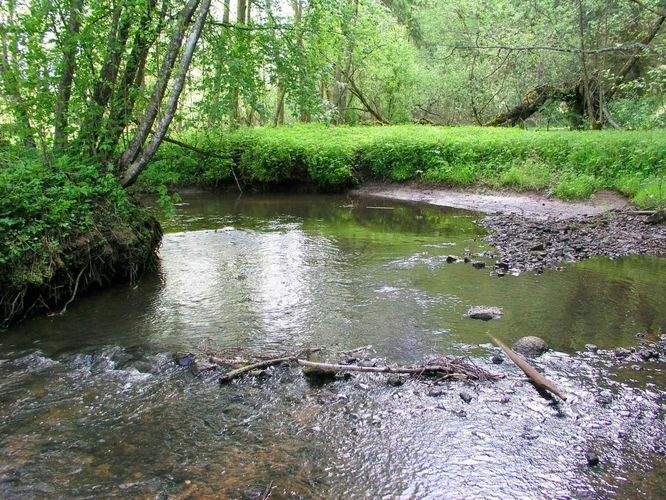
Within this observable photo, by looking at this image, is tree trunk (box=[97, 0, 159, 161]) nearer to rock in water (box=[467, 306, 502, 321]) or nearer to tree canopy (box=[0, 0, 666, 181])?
tree canopy (box=[0, 0, 666, 181])

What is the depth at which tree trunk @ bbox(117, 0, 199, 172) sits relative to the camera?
27.5 ft

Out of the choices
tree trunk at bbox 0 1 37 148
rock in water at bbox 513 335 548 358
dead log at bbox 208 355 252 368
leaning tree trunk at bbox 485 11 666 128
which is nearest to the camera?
dead log at bbox 208 355 252 368

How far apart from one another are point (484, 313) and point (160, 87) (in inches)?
243

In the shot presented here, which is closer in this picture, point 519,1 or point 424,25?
point 519,1

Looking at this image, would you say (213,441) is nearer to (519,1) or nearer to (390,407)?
(390,407)

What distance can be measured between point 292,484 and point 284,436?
56 centimetres

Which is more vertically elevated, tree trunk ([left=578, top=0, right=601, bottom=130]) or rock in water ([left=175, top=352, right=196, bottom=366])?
tree trunk ([left=578, top=0, right=601, bottom=130])

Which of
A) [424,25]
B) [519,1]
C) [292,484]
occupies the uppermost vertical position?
[424,25]

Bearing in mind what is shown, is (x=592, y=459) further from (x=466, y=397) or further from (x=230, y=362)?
(x=230, y=362)

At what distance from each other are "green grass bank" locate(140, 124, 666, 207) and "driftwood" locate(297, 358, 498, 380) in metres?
10.7

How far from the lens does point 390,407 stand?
4543mm

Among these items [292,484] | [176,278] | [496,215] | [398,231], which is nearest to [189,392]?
[292,484]

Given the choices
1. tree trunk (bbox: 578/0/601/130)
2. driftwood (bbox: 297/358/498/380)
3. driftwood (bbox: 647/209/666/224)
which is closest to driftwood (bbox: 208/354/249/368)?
driftwood (bbox: 297/358/498/380)

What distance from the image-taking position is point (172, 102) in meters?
8.48
